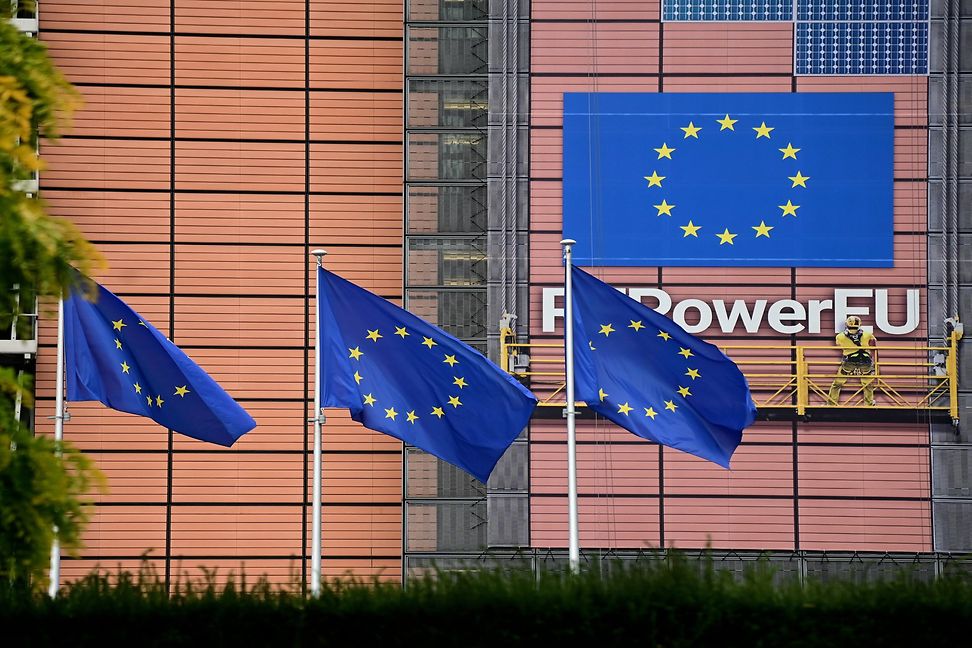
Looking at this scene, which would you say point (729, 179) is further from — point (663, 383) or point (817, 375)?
point (663, 383)

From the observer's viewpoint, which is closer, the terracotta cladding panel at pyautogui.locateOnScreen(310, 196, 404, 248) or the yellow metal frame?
the yellow metal frame

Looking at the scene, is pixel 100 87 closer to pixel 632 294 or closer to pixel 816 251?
pixel 632 294

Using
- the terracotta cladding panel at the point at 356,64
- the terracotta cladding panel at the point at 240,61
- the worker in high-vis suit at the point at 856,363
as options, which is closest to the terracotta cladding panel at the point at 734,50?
the worker in high-vis suit at the point at 856,363

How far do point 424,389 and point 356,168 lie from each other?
12.3 meters

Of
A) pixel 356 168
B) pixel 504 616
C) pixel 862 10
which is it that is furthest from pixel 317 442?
pixel 862 10

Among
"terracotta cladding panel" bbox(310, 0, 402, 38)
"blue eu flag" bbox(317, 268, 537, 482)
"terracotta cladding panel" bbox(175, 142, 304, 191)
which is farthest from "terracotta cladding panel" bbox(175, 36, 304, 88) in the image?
"blue eu flag" bbox(317, 268, 537, 482)

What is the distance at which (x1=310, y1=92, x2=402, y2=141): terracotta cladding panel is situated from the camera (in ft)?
101

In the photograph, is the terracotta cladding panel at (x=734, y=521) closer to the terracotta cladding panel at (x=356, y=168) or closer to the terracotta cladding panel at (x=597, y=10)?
the terracotta cladding panel at (x=356, y=168)

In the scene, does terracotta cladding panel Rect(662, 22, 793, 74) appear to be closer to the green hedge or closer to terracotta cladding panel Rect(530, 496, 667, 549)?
terracotta cladding panel Rect(530, 496, 667, 549)

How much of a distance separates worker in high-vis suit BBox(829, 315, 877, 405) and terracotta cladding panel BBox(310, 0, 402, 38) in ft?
37.5

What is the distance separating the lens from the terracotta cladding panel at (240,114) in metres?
30.5

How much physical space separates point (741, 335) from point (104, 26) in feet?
48.5

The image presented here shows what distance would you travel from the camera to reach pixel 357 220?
30.7 metres

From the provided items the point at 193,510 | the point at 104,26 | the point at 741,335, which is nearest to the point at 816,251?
the point at 741,335
